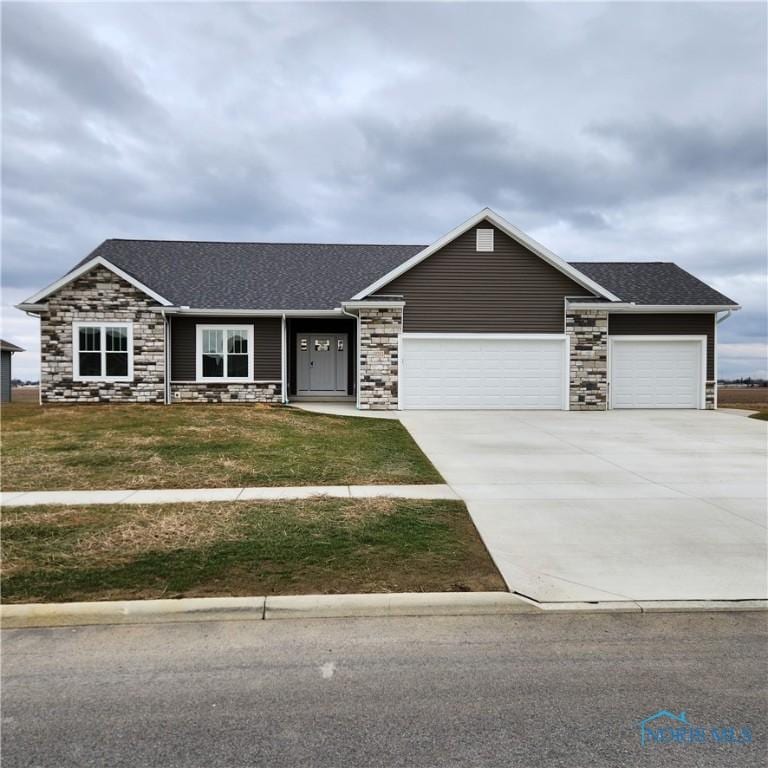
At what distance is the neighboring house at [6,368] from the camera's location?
79.5 feet

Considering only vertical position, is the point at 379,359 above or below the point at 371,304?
below

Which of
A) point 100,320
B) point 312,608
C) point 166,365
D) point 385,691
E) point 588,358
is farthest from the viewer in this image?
point 166,365

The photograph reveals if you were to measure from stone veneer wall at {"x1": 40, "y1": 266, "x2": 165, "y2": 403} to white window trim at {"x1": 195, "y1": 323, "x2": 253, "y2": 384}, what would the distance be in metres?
1.18

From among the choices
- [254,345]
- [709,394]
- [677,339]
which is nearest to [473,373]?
[677,339]

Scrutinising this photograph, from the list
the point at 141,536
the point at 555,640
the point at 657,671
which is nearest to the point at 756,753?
the point at 657,671

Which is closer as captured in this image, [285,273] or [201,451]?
[201,451]

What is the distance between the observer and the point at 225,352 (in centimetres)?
2114

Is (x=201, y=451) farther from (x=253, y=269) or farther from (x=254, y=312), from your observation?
(x=253, y=269)

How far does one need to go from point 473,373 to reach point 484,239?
14.8 feet

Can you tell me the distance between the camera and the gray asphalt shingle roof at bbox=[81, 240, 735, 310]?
2128 centimetres

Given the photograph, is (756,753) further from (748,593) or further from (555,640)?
(748,593)

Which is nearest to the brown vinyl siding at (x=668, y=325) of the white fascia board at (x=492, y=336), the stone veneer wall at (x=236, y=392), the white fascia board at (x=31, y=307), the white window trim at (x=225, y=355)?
the white fascia board at (x=492, y=336)

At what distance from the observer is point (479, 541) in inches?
242

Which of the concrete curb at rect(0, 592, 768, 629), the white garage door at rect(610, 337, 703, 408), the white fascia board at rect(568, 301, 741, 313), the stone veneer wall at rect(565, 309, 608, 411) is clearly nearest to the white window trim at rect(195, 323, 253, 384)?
the stone veneer wall at rect(565, 309, 608, 411)
